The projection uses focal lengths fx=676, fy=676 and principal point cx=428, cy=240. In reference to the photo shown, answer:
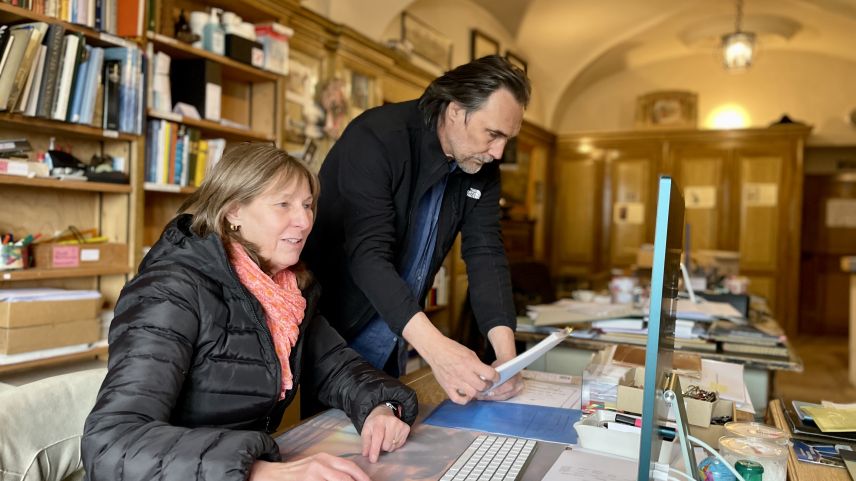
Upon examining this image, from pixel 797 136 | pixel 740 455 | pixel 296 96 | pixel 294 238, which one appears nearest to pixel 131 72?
pixel 296 96

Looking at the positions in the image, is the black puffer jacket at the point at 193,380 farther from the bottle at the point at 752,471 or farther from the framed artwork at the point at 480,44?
the framed artwork at the point at 480,44

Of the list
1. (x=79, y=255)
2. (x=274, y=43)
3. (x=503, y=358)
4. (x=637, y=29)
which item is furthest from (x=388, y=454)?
(x=637, y=29)

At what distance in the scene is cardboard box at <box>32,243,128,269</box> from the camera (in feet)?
7.99

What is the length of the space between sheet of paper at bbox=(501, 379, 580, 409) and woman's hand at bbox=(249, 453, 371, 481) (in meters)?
0.63

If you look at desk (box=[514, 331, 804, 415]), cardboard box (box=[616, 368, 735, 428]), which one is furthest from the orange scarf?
desk (box=[514, 331, 804, 415])

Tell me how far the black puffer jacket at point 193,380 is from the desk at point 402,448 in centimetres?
4

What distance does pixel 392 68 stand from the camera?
479 cm

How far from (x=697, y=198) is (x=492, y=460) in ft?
24.4

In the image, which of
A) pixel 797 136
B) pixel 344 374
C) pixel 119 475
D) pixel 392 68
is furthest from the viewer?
pixel 797 136

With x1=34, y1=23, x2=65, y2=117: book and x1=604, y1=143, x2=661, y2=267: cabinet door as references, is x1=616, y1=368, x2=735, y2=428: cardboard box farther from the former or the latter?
x1=604, y1=143, x2=661, y2=267: cabinet door

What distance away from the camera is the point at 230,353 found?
1.20m

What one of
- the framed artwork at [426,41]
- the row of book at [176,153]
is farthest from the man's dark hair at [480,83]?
the framed artwork at [426,41]

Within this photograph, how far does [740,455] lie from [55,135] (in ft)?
8.64

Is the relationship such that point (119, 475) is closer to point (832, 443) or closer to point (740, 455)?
point (740, 455)
